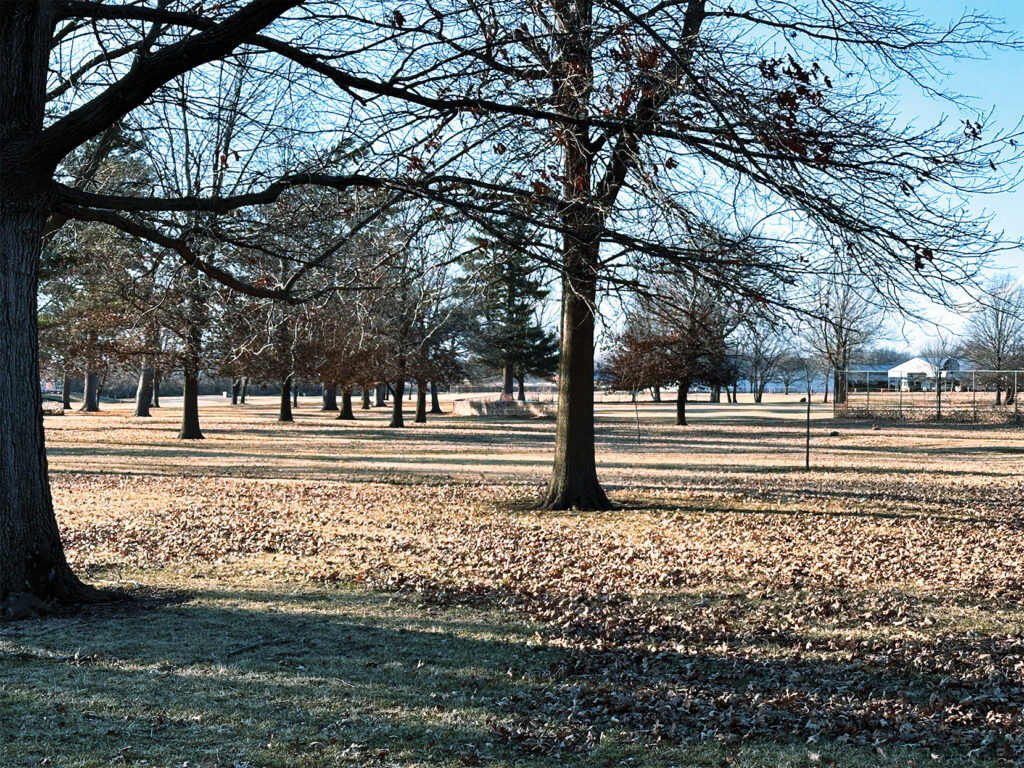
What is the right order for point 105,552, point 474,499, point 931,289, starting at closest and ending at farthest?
point 931,289 < point 105,552 < point 474,499

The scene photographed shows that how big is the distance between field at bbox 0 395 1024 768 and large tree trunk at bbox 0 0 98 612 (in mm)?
655

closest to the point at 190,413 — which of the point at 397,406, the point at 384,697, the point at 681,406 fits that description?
the point at 397,406

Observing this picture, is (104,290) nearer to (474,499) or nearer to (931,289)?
(474,499)

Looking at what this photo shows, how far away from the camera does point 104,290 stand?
985 inches

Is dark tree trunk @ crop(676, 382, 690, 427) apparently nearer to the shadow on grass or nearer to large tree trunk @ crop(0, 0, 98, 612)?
the shadow on grass

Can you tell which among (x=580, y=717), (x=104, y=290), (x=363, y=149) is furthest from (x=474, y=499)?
(x=104, y=290)

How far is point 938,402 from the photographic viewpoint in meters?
43.4

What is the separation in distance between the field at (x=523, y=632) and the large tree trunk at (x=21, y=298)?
66 cm

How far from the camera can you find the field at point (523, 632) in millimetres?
4828

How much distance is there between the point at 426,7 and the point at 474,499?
9449 mm

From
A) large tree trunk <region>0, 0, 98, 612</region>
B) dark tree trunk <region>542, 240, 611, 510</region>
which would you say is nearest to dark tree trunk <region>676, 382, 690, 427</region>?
dark tree trunk <region>542, 240, 611, 510</region>

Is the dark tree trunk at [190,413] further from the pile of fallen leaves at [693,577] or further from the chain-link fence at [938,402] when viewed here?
the chain-link fence at [938,402]

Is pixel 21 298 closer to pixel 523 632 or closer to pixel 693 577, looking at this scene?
pixel 523 632

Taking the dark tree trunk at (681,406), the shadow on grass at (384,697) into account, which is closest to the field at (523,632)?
the shadow on grass at (384,697)
